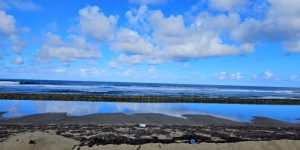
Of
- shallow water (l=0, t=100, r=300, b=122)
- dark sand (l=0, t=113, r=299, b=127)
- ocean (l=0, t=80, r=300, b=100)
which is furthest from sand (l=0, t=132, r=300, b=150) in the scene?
ocean (l=0, t=80, r=300, b=100)

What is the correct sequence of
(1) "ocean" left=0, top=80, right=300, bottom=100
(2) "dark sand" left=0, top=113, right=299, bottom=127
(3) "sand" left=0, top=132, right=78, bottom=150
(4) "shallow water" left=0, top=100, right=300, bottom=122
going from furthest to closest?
1. (1) "ocean" left=0, top=80, right=300, bottom=100
2. (4) "shallow water" left=0, top=100, right=300, bottom=122
3. (2) "dark sand" left=0, top=113, right=299, bottom=127
4. (3) "sand" left=0, top=132, right=78, bottom=150

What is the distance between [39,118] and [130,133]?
8585mm

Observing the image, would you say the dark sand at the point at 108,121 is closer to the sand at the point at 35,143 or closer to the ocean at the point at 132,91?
the sand at the point at 35,143

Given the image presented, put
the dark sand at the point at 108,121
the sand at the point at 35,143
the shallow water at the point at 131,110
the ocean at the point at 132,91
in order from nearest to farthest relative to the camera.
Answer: the sand at the point at 35,143 → the dark sand at the point at 108,121 → the shallow water at the point at 131,110 → the ocean at the point at 132,91

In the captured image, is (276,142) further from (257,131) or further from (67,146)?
(67,146)

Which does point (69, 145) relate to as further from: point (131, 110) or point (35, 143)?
point (131, 110)

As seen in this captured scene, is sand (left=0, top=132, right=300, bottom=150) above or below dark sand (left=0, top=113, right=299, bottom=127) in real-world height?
above

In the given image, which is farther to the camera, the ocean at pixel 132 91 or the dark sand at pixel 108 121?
the ocean at pixel 132 91

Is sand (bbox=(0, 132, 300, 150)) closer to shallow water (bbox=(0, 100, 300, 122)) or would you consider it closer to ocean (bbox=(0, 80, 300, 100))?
shallow water (bbox=(0, 100, 300, 122))

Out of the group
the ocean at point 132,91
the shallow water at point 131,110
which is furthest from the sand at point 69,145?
the ocean at point 132,91

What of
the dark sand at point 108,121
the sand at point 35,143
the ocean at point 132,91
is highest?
the ocean at point 132,91

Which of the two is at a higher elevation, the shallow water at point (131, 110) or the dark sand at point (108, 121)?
the shallow water at point (131, 110)

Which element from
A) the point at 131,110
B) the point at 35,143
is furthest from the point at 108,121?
the point at 35,143

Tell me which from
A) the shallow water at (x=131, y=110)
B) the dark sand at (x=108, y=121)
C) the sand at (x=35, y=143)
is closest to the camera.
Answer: the sand at (x=35, y=143)
